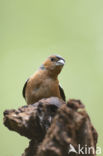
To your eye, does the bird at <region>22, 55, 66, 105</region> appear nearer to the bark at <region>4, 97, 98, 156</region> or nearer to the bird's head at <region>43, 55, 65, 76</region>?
the bird's head at <region>43, 55, 65, 76</region>

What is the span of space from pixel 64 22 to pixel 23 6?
0.75m

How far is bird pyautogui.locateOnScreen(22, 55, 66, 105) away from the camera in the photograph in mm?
2977

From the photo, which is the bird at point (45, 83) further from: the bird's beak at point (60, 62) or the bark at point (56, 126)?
the bark at point (56, 126)

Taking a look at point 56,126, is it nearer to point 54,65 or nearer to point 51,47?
point 54,65

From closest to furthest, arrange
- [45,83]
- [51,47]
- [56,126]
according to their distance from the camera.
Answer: [56,126] → [45,83] → [51,47]

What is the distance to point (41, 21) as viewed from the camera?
579 cm

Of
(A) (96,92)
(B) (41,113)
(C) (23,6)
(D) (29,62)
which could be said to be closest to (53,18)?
(C) (23,6)

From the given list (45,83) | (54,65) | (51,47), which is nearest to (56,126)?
(45,83)

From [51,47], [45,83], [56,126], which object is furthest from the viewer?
[51,47]

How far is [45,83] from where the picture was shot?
3053mm

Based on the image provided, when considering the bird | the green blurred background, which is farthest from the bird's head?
the green blurred background

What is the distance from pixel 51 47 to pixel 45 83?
2368 mm

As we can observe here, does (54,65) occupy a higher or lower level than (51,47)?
lower

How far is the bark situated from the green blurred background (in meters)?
2.29
